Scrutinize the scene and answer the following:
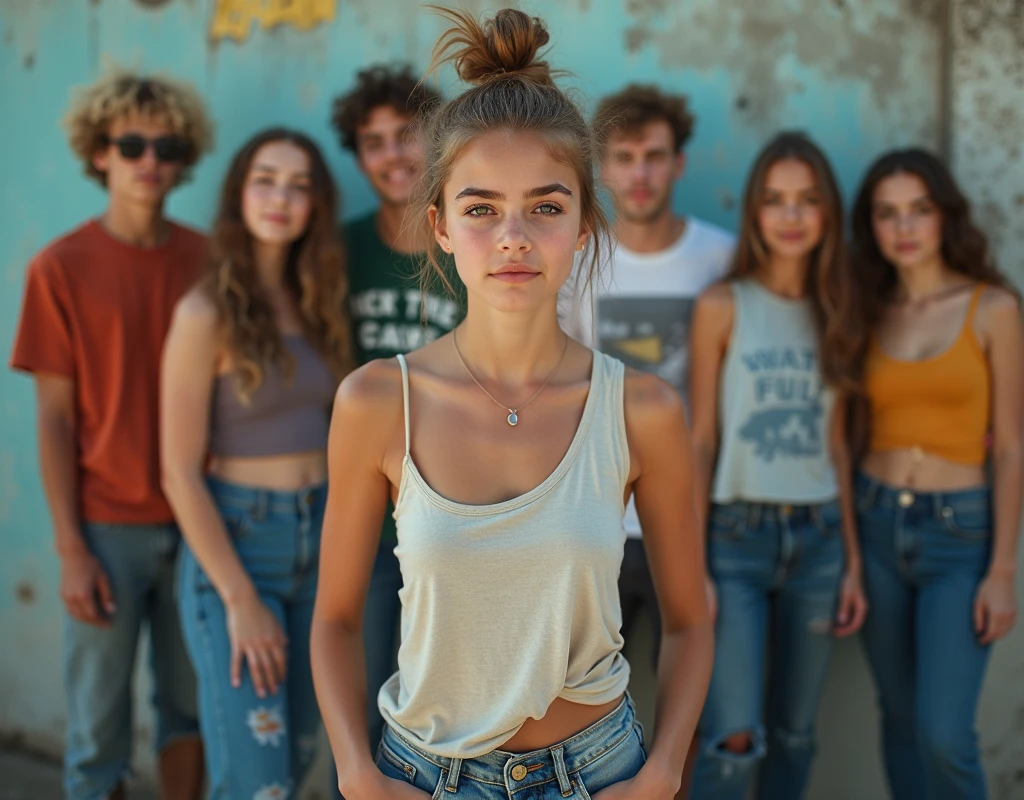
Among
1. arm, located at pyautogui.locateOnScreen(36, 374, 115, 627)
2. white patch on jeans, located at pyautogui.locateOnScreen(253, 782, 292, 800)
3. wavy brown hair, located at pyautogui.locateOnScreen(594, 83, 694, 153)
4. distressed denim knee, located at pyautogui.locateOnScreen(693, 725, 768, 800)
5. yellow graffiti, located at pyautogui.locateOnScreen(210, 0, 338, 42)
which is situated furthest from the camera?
yellow graffiti, located at pyautogui.locateOnScreen(210, 0, 338, 42)

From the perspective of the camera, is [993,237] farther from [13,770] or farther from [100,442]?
[13,770]

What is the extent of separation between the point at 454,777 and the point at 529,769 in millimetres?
140

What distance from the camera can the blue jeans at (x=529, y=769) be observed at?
1938mm

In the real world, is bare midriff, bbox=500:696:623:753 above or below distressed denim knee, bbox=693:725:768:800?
above

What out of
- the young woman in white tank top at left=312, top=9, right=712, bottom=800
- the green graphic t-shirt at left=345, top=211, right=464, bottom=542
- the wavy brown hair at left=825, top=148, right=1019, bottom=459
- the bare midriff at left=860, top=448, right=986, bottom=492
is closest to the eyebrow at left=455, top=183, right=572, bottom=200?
the young woman in white tank top at left=312, top=9, right=712, bottom=800

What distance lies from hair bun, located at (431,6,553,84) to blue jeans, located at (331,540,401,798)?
1.81m

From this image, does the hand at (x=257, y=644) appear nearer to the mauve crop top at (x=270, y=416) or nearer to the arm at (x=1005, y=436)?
the mauve crop top at (x=270, y=416)

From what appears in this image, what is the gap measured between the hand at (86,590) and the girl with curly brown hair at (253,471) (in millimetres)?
405

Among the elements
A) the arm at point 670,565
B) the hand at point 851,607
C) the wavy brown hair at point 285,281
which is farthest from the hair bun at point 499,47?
the hand at point 851,607

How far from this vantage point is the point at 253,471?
321 cm

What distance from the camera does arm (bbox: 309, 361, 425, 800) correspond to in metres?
2.02

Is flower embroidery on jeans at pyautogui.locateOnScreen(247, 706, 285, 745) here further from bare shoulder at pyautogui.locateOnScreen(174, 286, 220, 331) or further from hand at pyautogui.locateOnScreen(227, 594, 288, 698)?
bare shoulder at pyautogui.locateOnScreen(174, 286, 220, 331)

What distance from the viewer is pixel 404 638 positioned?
2.02 metres

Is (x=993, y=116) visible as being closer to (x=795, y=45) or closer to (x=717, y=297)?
(x=795, y=45)
